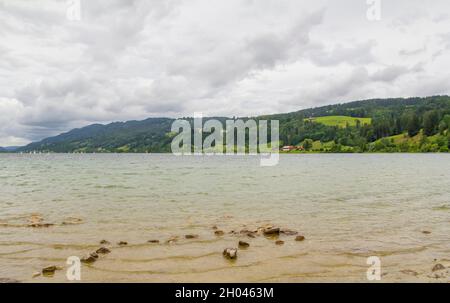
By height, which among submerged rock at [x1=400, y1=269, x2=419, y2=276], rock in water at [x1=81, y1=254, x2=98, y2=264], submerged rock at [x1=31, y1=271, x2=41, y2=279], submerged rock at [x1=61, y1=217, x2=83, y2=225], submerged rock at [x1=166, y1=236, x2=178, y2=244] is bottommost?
submerged rock at [x1=400, y1=269, x2=419, y2=276]

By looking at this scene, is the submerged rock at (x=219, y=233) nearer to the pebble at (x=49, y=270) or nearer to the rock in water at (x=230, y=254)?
the rock in water at (x=230, y=254)

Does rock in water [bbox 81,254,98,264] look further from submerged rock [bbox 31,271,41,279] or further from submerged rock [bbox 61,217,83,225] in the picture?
submerged rock [bbox 61,217,83,225]

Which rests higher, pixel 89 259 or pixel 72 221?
pixel 89 259

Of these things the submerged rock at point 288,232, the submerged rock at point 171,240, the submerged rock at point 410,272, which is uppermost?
the submerged rock at point 171,240

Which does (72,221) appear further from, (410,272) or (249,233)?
(410,272)

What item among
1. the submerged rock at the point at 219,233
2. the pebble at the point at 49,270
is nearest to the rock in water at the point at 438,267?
the submerged rock at the point at 219,233

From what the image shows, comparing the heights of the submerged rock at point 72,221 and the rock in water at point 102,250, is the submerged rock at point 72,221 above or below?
below

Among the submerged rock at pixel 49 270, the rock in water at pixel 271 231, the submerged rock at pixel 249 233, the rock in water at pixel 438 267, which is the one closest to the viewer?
the submerged rock at pixel 49 270

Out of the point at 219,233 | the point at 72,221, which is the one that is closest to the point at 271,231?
the point at 219,233

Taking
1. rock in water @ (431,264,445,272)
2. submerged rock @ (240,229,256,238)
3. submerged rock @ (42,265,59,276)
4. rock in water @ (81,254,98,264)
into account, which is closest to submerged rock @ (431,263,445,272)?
rock in water @ (431,264,445,272)

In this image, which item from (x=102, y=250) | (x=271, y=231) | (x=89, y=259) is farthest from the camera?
(x=271, y=231)

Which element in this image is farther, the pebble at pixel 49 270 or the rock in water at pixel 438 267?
the rock in water at pixel 438 267
